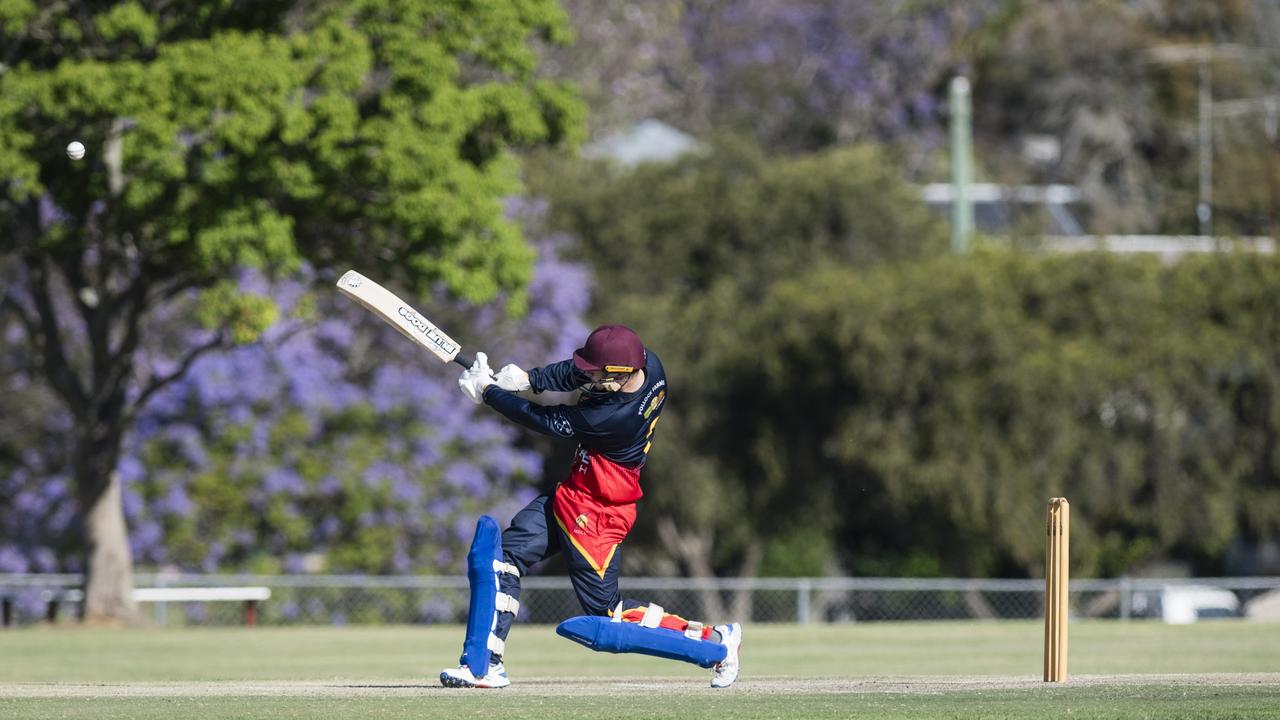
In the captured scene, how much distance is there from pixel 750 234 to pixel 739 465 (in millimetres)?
5110

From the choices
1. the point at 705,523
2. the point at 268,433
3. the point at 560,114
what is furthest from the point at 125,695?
the point at 705,523

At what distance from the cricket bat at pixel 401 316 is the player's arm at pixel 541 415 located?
66cm

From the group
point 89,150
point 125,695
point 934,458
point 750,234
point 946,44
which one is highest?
point 946,44

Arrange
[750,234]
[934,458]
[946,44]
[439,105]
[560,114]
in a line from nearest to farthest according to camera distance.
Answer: [439,105], [560,114], [934,458], [750,234], [946,44]

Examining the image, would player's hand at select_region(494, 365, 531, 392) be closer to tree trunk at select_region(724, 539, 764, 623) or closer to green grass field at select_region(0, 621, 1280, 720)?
green grass field at select_region(0, 621, 1280, 720)

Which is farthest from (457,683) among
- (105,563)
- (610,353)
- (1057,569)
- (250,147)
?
(105,563)

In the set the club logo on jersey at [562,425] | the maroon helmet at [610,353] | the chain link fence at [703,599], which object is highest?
the maroon helmet at [610,353]

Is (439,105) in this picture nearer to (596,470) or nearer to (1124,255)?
(596,470)

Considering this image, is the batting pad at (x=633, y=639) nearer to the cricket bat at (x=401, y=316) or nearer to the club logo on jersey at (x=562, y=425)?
the club logo on jersey at (x=562, y=425)

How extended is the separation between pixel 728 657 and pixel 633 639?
63 cm

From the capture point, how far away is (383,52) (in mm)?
21812

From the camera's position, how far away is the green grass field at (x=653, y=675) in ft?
31.5

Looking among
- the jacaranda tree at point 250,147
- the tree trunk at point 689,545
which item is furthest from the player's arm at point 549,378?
the tree trunk at point 689,545

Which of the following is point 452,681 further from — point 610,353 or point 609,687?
point 610,353
